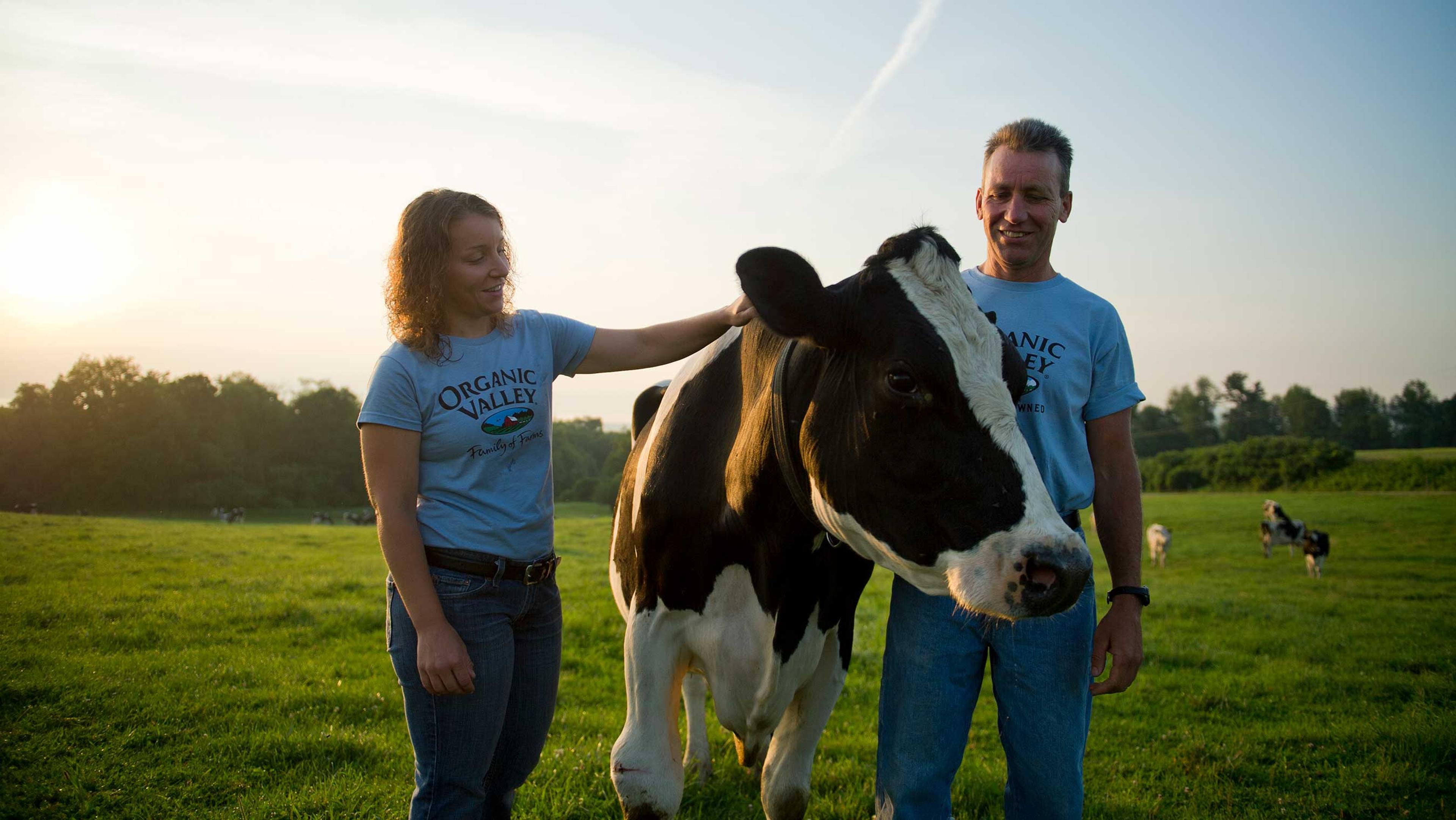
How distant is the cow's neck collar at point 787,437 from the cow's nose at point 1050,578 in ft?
2.42

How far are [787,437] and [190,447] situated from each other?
164 feet

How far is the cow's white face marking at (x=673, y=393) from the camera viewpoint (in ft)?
11.0

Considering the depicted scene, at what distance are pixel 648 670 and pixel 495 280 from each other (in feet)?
5.22

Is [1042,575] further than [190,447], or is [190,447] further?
[190,447]

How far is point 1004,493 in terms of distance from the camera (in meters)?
1.97

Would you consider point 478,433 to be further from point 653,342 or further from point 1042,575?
point 1042,575

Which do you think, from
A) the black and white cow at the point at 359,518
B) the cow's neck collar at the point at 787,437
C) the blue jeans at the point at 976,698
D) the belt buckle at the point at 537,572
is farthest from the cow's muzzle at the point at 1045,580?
the black and white cow at the point at 359,518

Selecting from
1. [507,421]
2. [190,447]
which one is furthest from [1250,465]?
[190,447]

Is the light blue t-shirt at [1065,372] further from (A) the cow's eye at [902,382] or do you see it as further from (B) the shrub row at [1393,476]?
(B) the shrub row at [1393,476]

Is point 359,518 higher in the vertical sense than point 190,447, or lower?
lower

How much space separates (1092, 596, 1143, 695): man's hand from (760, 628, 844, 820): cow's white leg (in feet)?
3.36

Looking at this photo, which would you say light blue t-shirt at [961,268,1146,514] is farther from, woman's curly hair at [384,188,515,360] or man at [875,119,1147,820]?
woman's curly hair at [384,188,515,360]

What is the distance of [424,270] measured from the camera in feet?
8.59

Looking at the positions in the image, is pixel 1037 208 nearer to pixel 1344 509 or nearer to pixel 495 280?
pixel 495 280
